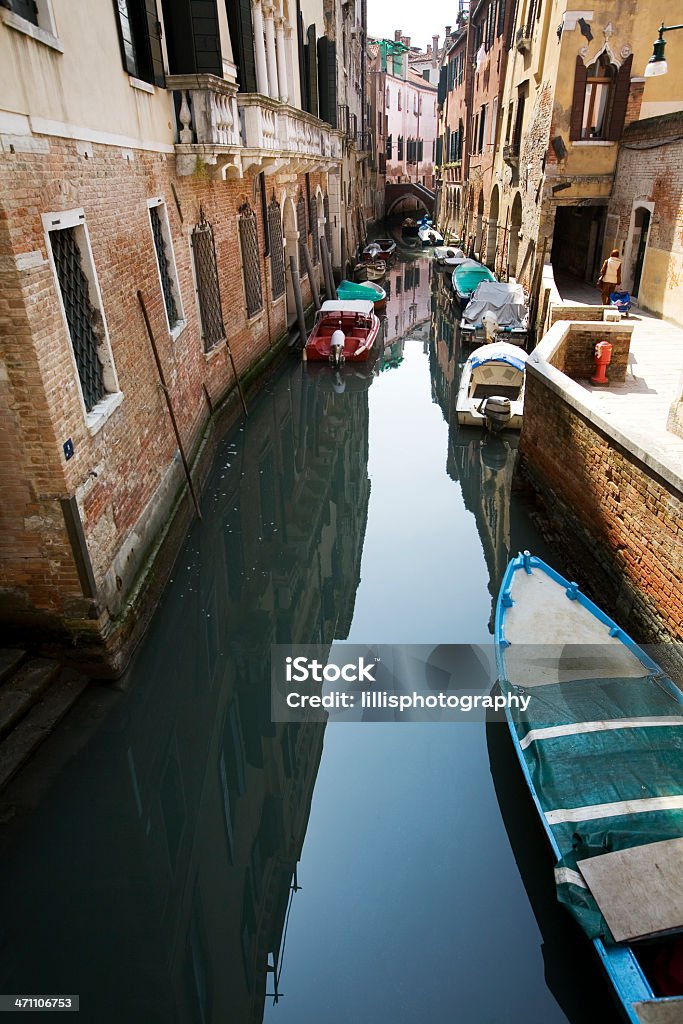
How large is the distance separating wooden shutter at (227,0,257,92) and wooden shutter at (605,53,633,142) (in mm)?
7756

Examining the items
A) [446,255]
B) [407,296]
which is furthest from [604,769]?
[446,255]

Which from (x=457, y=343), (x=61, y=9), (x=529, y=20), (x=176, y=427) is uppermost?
(x=529, y=20)

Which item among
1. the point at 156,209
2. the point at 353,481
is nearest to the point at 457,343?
the point at 353,481

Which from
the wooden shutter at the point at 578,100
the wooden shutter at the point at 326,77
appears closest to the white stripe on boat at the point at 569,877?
the wooden shutter at the point at 578,100

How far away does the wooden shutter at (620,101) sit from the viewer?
1305cm

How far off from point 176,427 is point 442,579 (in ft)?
10.6

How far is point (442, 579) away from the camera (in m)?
6.93

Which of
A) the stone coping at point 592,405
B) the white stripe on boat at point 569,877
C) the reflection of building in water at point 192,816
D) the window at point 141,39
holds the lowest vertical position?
the reflection of building in water at point 192,816

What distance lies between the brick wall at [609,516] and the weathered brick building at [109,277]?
404cm

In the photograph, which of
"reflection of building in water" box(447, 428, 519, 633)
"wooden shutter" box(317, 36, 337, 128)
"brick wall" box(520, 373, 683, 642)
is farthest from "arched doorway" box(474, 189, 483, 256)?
"brick wall" box(520, 373, 683, 642)

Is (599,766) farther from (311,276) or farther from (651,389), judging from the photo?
(311,276)

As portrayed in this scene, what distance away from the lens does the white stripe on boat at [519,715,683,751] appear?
4.12 metres

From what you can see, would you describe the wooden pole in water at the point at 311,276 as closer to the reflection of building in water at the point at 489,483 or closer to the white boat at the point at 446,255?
the reflection of building in water at the point at 489,483

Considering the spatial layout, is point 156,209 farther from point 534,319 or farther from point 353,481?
point 534,319
